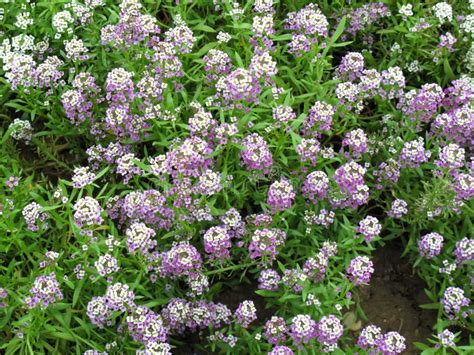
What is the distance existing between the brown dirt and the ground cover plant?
1 cm

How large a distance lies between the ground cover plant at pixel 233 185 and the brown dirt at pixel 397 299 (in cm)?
1

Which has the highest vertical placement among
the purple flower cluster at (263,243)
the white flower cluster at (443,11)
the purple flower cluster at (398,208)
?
the white flower cluster at (443,11)

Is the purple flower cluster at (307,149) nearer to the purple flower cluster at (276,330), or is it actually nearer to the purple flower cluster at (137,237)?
the purple flower cluster at (276,330)

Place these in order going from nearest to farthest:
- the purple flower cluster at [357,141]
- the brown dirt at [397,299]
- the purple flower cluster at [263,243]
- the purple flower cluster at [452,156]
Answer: the purple flower cluster at [263,243] → the purple flower cluster at [452,156] → the purple flower cluster at [357,141] → the brown dirt at [397,299]

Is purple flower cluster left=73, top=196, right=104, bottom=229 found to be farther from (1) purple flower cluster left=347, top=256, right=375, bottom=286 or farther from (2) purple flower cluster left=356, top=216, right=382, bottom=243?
(2) purple flower cluster left=356, top=216, right=382, bottom=243

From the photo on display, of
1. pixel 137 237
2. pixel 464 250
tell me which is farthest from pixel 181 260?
pixel 464 250

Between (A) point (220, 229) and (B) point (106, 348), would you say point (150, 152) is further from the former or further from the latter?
(B) point (106, 348)

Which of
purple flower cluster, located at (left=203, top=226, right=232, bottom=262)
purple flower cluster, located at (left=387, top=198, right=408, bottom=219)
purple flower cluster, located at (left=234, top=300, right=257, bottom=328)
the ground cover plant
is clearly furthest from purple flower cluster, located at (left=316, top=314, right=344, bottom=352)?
purple flower cluster, located at (left=387, top=198, right=408, bottom=219)

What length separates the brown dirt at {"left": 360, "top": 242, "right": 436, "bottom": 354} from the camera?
593 cm

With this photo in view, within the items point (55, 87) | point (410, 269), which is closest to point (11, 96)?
point (55, 87)

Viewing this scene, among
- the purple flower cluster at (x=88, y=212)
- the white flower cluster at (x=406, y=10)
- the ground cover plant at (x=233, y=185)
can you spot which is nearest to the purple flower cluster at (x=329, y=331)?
the ground cover plant at (x=233, y=185)

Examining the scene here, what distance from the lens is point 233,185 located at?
570 cm

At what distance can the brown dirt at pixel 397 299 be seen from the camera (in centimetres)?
593

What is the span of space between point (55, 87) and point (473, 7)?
430cm
